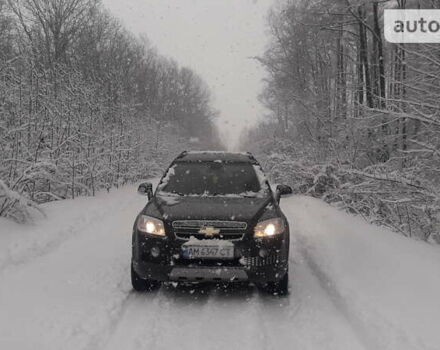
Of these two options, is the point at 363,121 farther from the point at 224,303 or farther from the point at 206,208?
the point at 224,303

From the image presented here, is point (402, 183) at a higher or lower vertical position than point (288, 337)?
higher

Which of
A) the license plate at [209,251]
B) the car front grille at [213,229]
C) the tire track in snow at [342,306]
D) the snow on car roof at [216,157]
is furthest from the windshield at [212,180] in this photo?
the tire track in snow at [342,306]

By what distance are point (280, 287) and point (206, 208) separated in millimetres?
1276

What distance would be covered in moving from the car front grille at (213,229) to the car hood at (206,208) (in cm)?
6

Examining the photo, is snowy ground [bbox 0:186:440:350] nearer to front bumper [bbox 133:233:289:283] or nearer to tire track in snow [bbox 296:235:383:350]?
tire track in snow [bbox 296:235:383:350]

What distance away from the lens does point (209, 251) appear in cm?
510

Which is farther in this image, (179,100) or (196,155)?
(179,100)

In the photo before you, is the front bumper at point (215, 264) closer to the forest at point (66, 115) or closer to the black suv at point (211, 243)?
the black suv at point (211, 243)

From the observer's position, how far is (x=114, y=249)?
7.86 m

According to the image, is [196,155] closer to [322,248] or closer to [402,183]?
[322,248]

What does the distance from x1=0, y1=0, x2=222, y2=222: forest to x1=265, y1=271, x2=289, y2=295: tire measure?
458 centimetres

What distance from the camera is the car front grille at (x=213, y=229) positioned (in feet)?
17.1

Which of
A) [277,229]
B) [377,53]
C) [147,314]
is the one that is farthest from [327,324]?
[377,53]

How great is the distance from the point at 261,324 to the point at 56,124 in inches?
379
